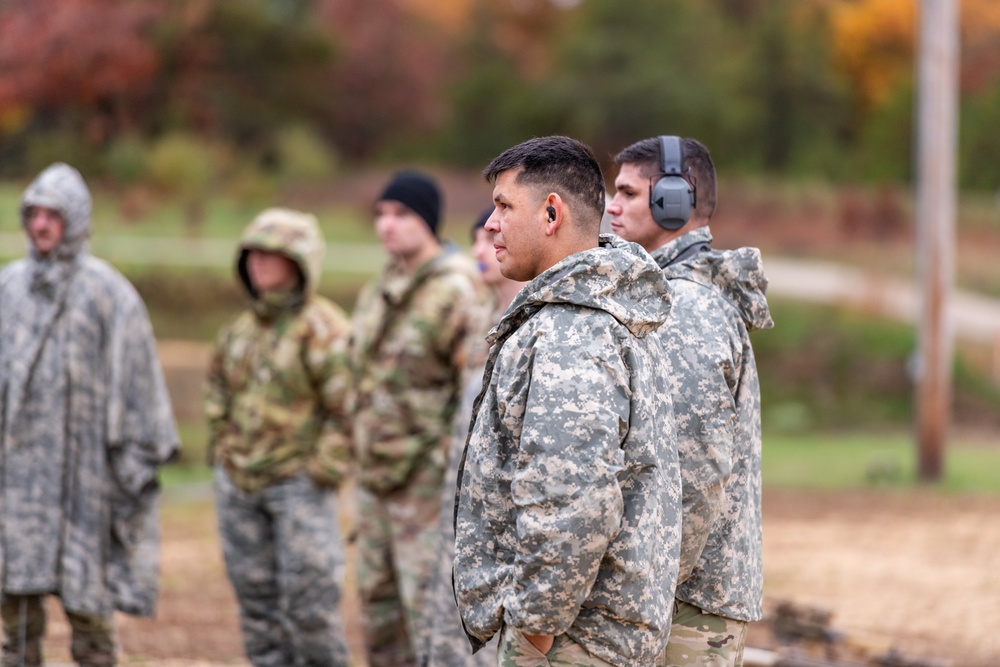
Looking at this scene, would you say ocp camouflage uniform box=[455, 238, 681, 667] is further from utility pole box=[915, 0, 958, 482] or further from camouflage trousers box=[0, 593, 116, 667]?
utility pole box=[915, 0, 958, 482]

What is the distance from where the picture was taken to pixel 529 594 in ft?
10.7

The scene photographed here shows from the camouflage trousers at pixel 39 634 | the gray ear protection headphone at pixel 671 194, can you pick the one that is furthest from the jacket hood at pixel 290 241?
the gray ear protection headphone at pixel 671 194

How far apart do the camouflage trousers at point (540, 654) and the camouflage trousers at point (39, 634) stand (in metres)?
3.49

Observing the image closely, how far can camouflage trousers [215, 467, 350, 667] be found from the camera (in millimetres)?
6633

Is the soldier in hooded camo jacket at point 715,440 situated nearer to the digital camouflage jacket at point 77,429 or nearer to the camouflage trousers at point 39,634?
the digital camouflage jacket at point 77,429

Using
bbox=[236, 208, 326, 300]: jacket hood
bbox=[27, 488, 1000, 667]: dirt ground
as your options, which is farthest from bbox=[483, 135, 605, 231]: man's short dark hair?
bbox=[27, 488, 1000, 667]: dirt ground

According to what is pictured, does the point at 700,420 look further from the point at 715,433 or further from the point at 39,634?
the point at 39,634

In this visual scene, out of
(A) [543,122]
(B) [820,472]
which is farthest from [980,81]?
(B) [820,472]

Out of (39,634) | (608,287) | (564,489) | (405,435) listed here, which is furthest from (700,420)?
(39,634)

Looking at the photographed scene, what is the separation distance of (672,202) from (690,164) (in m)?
0.26

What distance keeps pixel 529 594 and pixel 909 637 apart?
5662 mm

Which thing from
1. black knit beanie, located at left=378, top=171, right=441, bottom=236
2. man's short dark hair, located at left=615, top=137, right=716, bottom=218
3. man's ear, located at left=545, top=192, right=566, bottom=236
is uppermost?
black knit beanie, located at left=378, top=171, right=441, bottom=236

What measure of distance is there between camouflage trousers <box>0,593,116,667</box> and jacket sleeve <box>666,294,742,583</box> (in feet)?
11.3

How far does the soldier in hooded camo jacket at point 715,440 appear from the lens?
12.9 feet
